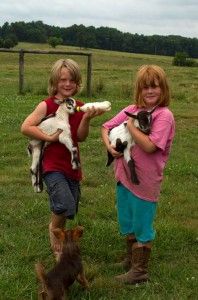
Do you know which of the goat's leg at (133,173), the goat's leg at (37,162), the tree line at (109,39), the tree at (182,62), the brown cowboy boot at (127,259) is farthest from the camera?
the tree line at (109,39)

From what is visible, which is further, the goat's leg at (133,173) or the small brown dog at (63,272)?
the goat's leg at (133,173)

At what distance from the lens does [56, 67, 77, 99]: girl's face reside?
12.6ft

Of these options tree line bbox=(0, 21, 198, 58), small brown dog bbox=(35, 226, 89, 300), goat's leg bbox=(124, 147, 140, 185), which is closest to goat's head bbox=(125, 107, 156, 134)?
goat's leg bbox=(124, 147, 140, 185)

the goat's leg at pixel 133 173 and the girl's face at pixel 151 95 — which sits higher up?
the girl's face at pixel 151 95

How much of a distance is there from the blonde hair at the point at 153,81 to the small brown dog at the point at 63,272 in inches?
48.7

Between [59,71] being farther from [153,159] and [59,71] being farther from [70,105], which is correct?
[153,159]

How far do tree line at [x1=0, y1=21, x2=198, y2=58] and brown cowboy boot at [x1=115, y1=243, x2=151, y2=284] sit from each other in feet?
284

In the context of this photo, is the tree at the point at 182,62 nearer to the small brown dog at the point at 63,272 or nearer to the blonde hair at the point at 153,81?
the blonde hair at the point at 153,81

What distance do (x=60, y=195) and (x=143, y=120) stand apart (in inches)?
37.0

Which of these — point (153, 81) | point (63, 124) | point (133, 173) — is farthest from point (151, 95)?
point (63, 124)

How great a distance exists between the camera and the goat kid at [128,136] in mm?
3561

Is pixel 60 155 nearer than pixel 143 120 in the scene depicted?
No

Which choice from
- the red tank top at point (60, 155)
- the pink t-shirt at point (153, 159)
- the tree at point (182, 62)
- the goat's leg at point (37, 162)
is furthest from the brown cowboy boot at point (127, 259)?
the tree at point (182, 62)

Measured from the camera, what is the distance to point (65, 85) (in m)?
3.84
